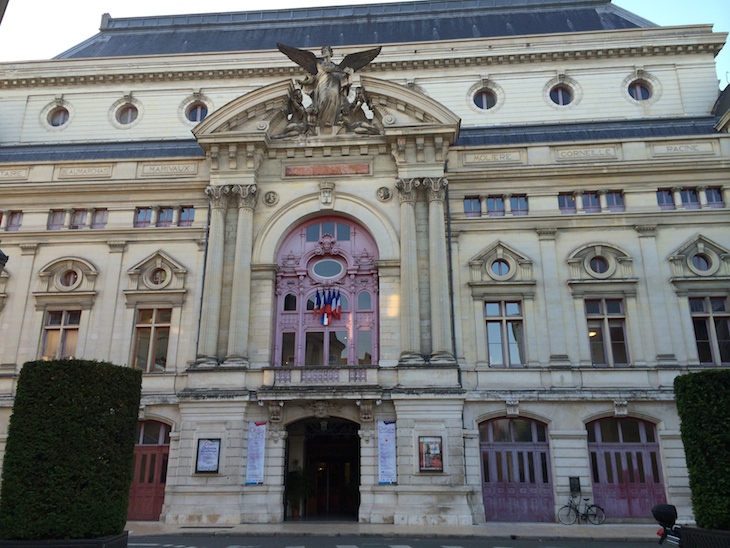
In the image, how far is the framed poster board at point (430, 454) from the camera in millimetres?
22828

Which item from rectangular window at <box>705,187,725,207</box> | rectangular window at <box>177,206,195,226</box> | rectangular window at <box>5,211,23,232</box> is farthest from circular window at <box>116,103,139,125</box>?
rectangular window at <box>705,187,725,207</box>

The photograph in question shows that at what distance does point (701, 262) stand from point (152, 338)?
2315 cm

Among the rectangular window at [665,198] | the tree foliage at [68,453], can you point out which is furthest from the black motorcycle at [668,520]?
the rectangular window at [665,198]

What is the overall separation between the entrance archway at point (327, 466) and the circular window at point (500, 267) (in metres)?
8.63

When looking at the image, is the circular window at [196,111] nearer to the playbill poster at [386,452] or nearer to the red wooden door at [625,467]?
the playbill poster at [386,452]

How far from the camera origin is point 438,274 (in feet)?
83.9

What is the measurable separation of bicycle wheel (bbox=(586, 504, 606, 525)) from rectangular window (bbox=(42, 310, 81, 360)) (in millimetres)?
21578

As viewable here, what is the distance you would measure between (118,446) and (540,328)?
1737 centimetres

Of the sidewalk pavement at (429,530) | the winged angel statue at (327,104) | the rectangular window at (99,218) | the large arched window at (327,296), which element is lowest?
the sidewalk pavement at (429,530)

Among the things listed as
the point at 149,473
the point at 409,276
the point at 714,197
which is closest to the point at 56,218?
the point at 149,473

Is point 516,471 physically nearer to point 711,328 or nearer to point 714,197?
point 711,328

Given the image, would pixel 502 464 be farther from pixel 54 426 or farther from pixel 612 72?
pixel 612 72

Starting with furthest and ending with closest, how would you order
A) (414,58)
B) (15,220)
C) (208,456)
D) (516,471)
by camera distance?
1. (414,58)
2. (15,220)
3. (516,471)
4. (208,456)

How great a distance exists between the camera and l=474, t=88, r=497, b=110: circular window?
35188mm
